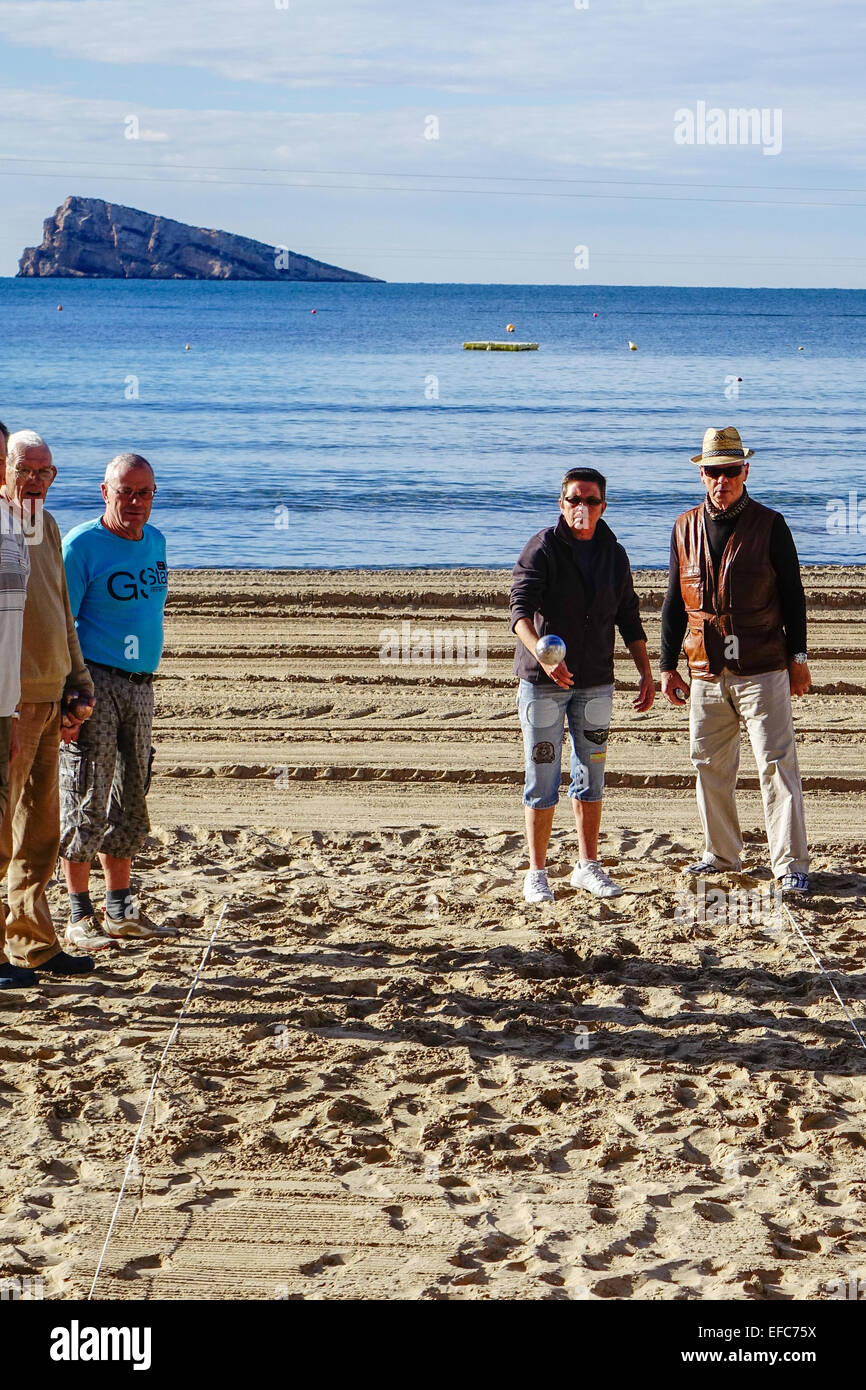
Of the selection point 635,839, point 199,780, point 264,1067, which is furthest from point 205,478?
point 264,1067

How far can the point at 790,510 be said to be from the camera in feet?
64.5

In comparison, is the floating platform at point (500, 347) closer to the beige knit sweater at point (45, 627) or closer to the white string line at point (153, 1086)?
the white string line at point (153, 1086)

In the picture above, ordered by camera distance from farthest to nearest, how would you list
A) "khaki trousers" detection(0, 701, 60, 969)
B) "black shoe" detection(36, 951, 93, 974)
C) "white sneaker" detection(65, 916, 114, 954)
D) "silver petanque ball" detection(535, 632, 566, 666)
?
"silver petanque ball" detection(535, 632, 566, 666) < "white sneaker" detection(65, 916, 114, 954) < "black shoe" detection(36, 951, 93, 974) < "khaki trousers" detection(0, 701, 60, 969)

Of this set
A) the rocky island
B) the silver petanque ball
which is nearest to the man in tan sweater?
the silver petanque ball

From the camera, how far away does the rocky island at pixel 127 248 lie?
183250mm

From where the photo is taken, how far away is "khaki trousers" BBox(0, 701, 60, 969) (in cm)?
487

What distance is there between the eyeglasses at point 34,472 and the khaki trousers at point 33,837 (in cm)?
80

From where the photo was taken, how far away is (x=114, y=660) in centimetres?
522

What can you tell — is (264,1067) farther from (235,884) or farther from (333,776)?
(333,776)

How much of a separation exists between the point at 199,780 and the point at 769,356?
2363 inches

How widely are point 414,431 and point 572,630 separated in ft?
78.0

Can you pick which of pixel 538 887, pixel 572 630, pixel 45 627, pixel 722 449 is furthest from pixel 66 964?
pixel 722 449

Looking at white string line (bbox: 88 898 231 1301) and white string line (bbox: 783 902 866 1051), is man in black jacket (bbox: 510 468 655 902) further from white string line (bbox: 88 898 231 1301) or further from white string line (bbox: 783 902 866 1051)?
white string line (bbox: 88 898 231 1301)

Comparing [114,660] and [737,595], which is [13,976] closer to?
[114,660]
